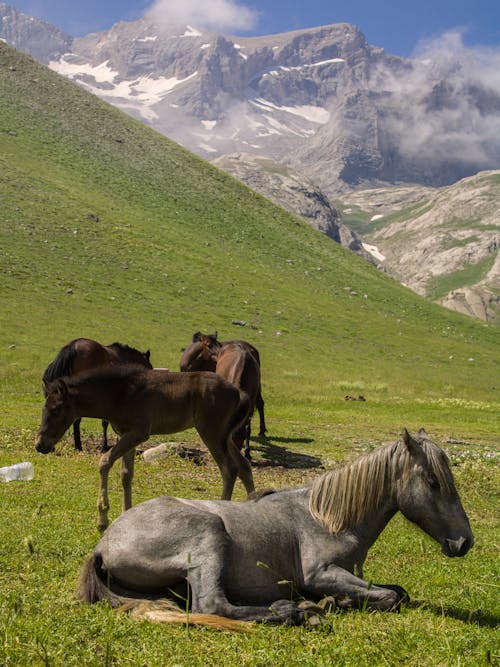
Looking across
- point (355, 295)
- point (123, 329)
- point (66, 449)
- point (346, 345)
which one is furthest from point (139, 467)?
point (355, 295)

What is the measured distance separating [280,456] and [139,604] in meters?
11.8

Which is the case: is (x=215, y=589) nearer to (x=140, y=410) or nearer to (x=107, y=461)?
(x=107, y=461)

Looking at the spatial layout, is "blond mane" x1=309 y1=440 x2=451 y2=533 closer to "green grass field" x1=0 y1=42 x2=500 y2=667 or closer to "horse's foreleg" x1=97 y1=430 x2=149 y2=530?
"green grass field" x1=0 y1=42 x2=500 y2=667

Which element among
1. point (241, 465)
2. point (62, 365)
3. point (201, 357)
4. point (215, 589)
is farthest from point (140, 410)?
point (201, 357)

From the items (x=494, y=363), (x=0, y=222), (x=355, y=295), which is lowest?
(x=494, y=363)

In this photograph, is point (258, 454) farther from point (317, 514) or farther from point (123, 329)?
point (123, 329)

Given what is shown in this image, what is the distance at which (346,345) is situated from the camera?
5303 centimetres

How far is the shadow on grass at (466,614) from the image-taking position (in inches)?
240

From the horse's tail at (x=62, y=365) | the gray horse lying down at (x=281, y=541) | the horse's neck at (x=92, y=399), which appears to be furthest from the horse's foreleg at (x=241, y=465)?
the horse's tail at (x=62, y=365)

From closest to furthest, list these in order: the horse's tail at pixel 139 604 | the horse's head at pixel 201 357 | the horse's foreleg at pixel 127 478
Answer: the horse's tail at pixel 139 604 → the horse's foreleg at pixel 127 478 → the horse's head at pixel 201 357

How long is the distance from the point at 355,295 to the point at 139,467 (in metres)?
59.0

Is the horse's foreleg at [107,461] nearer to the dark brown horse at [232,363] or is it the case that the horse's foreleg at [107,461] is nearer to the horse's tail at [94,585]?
the horse's tail at [94,585]

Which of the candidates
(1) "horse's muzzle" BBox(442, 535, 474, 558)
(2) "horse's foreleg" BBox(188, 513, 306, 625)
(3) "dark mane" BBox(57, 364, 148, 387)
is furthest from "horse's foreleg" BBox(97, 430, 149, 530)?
(1) "horse's muzzle" BBox(442, 535, 474, 558)

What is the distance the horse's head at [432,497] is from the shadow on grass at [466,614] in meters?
0.60
